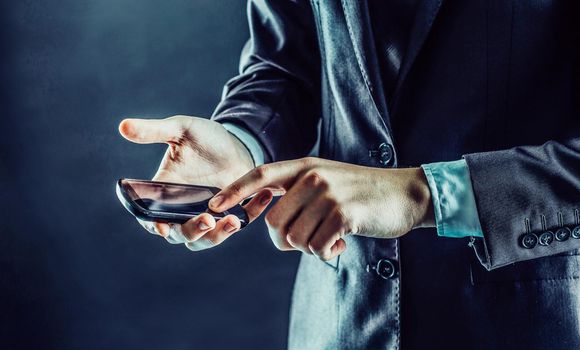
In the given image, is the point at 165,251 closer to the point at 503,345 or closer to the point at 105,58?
the point at 105,58

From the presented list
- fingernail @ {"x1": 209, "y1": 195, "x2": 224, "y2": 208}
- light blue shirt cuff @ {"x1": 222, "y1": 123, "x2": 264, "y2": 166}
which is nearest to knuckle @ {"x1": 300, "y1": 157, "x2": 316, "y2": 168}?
fingernail @ {"x1": 209, "y1": 195, "x2": 224, "y2": 208}

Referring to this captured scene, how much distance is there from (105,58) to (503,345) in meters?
1.42

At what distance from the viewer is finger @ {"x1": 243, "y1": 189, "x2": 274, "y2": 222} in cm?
89

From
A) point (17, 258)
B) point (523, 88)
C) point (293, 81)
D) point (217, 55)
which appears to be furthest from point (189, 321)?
point (523, 88)

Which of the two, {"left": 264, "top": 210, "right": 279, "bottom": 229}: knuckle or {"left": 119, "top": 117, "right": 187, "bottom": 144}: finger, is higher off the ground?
{"left": 119, "top": 117, "right": 187, "bottom": 144}: finger

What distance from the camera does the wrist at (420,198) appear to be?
85 cm

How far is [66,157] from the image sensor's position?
6.14ft

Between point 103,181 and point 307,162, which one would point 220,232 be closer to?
point 307,162

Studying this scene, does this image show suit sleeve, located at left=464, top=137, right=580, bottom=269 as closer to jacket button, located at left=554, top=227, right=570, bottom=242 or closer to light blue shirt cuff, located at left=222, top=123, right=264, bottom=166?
jacket button, located at left=554, top=227, right=570, bottom=242

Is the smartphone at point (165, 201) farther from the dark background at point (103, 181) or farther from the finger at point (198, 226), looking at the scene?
the dark background at point (103, 181)

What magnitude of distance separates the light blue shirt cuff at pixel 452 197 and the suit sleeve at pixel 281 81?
1.37 feet

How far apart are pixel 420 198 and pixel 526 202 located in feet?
0.49

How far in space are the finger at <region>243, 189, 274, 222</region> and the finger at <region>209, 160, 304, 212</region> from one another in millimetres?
56

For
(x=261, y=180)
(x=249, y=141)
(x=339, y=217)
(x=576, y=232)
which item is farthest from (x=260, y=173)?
(x=576, y=232)
